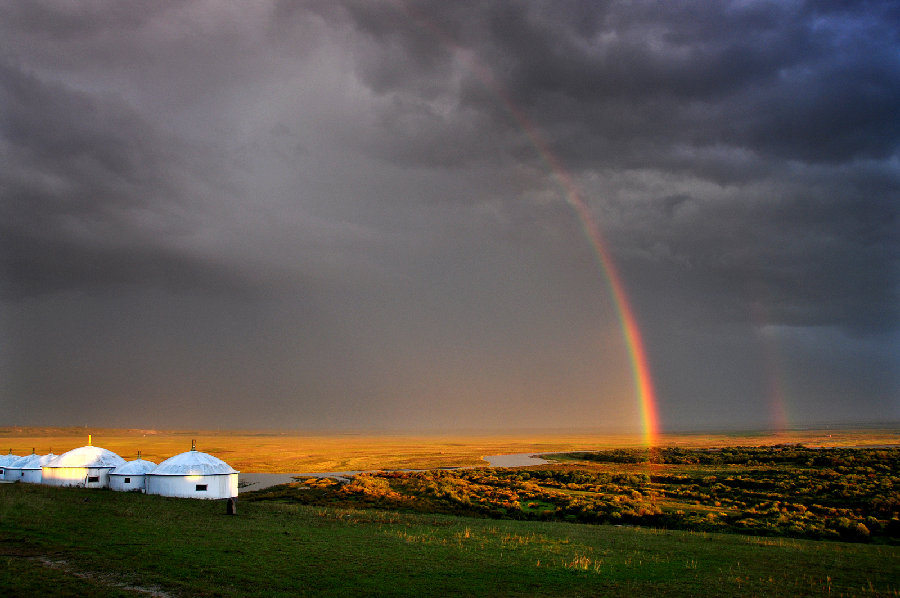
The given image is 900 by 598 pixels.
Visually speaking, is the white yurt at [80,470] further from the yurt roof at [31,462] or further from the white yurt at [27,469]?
the white yurt at [27,469]

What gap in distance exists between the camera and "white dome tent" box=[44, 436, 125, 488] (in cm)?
5466

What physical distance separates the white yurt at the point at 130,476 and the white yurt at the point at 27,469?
9.75 meters

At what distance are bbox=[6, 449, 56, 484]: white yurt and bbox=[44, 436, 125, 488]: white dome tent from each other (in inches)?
125

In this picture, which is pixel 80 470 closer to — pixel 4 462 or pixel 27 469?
pixel 27 469

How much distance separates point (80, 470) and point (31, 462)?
10459 millimetres

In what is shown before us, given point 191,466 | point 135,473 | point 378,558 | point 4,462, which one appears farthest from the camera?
point 4,462

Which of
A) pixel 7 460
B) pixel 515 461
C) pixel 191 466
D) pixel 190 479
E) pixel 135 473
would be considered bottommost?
pixel 515 461

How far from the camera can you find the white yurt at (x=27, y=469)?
2304 inches

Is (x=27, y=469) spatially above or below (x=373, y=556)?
above

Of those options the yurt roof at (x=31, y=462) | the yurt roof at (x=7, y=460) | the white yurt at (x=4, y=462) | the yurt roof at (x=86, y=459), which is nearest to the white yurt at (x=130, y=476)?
the yurt roof at (x=86, y=459)

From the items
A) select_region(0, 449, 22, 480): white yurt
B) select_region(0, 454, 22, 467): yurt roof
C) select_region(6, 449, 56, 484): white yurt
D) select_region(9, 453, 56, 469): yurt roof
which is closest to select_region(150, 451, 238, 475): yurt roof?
select_region(9, 453, 56, 469): yurt roof

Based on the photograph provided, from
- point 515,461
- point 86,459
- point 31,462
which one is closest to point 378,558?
point 86,459

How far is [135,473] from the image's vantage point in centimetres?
5219

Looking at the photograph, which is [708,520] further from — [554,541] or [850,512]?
[554,541]
